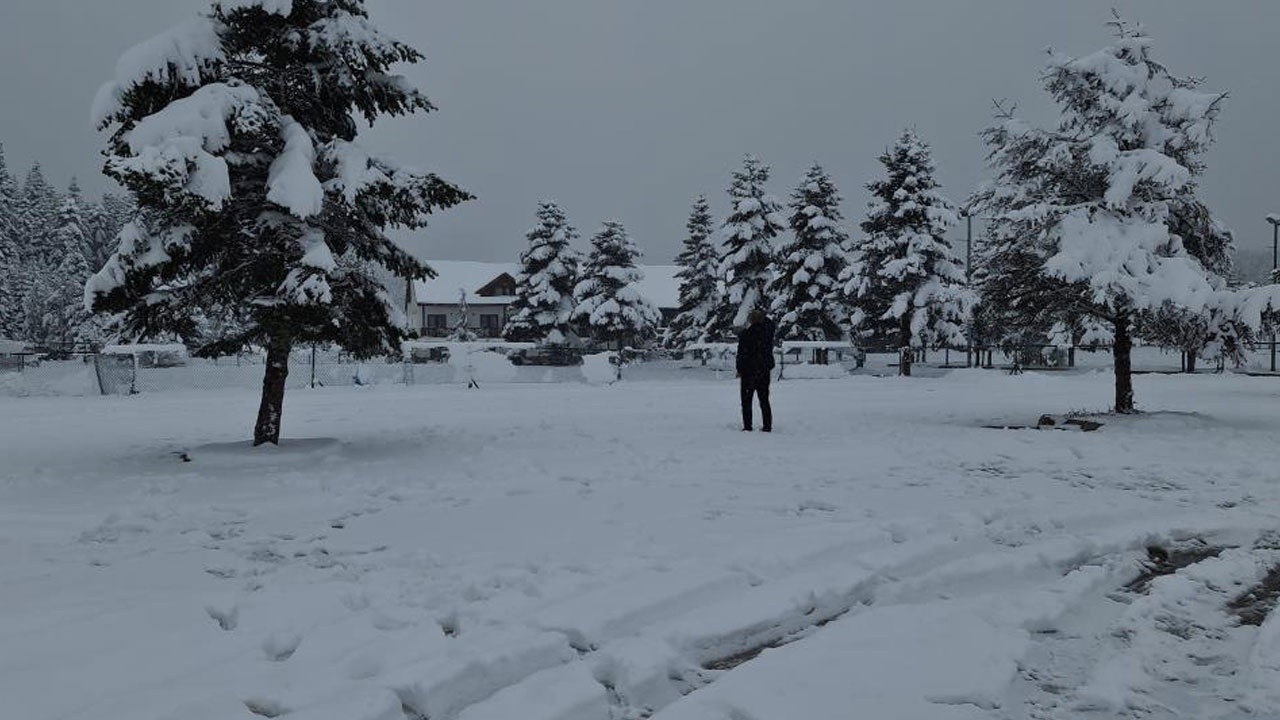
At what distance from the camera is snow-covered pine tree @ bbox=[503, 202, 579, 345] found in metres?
46.4

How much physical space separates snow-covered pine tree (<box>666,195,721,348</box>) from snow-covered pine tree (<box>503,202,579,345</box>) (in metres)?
6.53

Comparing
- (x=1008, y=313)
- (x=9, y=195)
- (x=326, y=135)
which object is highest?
(x=9, y=195)

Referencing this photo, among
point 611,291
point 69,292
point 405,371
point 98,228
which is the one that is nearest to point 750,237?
point 611,291

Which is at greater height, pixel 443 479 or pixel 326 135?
pixel 326 135

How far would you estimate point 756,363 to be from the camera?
1227 cm

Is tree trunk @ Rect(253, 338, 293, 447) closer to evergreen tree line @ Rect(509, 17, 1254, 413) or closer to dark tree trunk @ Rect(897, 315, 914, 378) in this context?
evergreen tree line @ Rect(509, 17, 1254, 413)

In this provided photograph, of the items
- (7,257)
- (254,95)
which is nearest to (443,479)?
(254,95)

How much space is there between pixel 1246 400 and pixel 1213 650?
17.6 metres

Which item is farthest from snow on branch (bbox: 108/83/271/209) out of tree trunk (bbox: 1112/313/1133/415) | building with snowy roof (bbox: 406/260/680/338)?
building with snowy roof (bbox: 406/260/680/338)

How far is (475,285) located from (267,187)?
2721 inches

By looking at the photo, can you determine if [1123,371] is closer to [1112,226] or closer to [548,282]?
[1112,226]

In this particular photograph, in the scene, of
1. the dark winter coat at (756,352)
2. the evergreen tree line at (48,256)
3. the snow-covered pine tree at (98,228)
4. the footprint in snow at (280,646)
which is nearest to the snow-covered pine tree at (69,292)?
the evergreen tree line at (48,256)

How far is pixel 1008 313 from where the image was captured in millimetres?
14477

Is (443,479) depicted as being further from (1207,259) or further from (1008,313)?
(1207,259)
